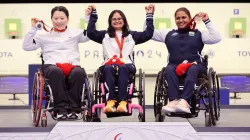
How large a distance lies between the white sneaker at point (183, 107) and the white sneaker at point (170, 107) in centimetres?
3

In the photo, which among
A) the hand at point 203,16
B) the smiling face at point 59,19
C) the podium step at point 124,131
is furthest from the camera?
the smiling face at point 59,19

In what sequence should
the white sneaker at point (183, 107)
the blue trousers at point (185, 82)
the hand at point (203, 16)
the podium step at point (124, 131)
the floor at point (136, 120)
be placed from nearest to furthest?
the podium step at point (124, 131), the floor at point (136, 120), the white sneaker at point (183, 107), the blue trousers at point (185, 82), the hand at point (203, 16)

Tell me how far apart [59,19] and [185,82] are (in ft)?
4.10

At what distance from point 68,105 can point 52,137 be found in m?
0.73

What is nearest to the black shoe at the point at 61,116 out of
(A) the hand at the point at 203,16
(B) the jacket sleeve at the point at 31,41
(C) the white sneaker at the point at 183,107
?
(B) the jacket sleeve at the point at 31,41

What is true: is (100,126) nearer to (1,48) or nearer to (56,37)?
(56,37)

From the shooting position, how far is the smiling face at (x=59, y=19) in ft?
15.1

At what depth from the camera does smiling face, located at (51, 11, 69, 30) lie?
4602 millimetres

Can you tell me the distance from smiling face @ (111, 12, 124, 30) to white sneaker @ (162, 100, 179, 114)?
33.9 inches

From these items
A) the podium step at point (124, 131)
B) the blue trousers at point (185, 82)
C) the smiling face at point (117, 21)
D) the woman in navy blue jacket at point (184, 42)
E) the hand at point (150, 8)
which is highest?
the hand at point (150, 8)

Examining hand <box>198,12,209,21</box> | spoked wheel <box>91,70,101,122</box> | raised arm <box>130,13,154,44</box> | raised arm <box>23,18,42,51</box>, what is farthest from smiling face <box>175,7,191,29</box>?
raised arm <box>23,18,42,51</box>

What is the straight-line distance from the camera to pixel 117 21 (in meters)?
4.57

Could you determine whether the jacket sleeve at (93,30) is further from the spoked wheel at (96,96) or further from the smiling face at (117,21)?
the spoked wheel at (96,96)

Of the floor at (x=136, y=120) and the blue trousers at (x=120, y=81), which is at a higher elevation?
the blue trousers at (x=120, y=81)
